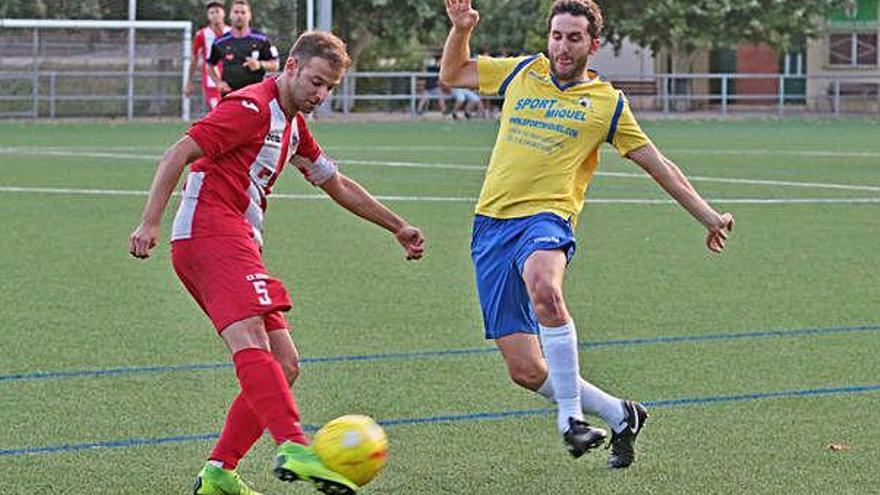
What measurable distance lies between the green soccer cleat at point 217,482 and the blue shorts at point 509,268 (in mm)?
1493

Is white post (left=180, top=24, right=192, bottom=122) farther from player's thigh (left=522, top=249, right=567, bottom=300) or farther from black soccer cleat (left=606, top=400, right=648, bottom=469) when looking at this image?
black soccer cleat (left=606, top=400, right=648, bottom=469)

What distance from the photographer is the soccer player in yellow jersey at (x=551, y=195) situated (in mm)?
7391

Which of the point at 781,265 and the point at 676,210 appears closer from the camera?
the point at 781,265

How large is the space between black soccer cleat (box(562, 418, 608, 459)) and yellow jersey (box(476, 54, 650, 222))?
984mm

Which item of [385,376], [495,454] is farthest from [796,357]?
[495,454]

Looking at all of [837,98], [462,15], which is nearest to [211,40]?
[462,15]

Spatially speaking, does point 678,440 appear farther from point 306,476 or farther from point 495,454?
point 306,476

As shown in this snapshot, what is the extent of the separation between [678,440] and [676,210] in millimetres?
11057

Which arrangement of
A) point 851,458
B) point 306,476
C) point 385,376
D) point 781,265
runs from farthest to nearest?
point 781,265
point 385,376
point 851,458
point 306,476

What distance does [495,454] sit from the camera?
7434 millimetres

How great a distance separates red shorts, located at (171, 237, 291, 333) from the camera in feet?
20.7

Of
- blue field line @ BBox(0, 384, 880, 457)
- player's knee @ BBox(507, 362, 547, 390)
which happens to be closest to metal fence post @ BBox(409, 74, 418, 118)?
blue field line @ BBox(0, 384, 880, 457)

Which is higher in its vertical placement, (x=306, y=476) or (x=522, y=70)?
(x=522, y=70)

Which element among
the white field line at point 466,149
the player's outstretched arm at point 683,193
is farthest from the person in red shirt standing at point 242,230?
the white field line at point 466,149
